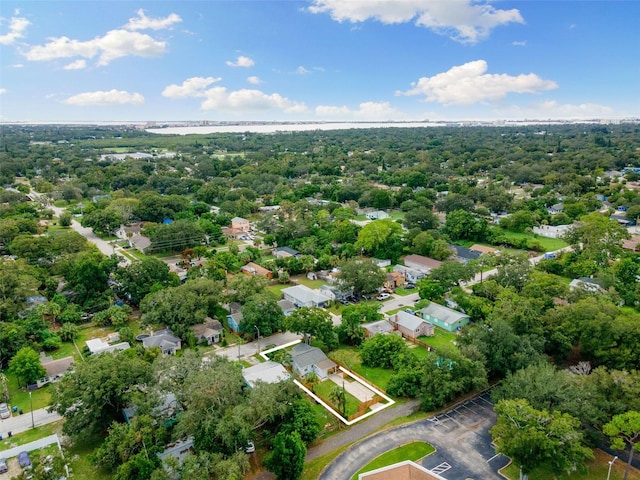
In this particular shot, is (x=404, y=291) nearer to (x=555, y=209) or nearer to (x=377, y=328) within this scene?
(x=377, y=328)

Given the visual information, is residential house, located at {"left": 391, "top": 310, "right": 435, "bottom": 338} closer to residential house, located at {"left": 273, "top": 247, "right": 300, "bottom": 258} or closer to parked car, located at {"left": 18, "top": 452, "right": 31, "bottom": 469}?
residential house, located at {"left": 273, "top": 247, "right": 300, "bottom": 258}

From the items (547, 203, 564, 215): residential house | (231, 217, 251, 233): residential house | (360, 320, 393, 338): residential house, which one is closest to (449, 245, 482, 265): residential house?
(360, 320, 393, 338): residential house

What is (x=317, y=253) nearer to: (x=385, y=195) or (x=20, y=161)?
(x=385, y=195)

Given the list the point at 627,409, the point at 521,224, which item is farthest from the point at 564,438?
the point at 521,224

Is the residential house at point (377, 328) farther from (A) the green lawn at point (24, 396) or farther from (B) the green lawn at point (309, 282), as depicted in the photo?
(A) the green lawn at point (24, 396)

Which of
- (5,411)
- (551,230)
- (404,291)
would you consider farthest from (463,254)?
(5,411)
